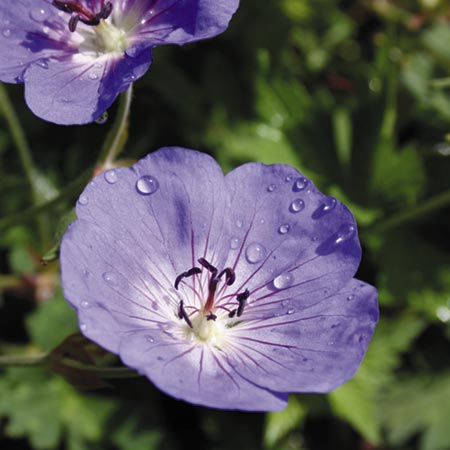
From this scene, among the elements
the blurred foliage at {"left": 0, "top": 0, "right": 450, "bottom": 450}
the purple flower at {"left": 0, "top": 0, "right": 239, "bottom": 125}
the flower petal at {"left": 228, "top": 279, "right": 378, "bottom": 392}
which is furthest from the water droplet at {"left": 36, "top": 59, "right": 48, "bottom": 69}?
the blurred foliage at {"left": 0, "top": 0, "right": 450, "bottom": 450}

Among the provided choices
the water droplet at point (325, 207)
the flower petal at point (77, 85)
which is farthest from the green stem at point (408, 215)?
the flower petal at point (77, 85)

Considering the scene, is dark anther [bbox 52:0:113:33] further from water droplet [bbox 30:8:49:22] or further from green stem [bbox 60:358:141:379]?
green stem [bbox 60:358:141:379]

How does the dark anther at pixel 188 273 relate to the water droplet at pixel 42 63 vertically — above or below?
below

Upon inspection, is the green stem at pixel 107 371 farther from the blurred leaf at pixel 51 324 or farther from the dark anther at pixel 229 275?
the blurred leaf at pixel 51 324

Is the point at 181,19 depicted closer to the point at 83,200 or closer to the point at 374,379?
the point at 83,200

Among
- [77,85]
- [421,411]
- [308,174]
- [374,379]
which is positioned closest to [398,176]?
[308,174]

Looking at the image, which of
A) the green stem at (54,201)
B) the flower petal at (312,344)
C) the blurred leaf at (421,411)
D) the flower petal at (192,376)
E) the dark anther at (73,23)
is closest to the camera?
the flower petal at (192,376)
